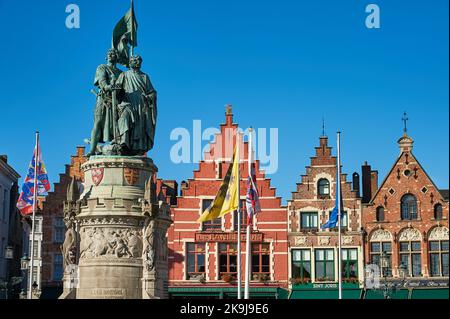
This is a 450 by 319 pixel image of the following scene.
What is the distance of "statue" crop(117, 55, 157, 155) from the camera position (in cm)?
2269

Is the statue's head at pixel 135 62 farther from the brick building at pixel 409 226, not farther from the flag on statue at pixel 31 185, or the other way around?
the brick building at pixel 409 226

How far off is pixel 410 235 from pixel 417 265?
1.79 m

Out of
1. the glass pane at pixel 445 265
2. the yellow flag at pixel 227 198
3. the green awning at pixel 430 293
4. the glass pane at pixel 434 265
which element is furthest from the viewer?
the glass pane at pixel 434 265

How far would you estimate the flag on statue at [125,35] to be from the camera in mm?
23969

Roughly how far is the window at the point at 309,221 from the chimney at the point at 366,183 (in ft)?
13.0

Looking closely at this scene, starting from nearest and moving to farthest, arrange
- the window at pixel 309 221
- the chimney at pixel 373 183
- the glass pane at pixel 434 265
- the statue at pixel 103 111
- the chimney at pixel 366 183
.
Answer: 1. the statue at pixel 103 111
2. the glass pane at pixel 434 265
3. the window at pixel 309 221
4. the chimney at pixel 373 183
5. the chimney at pixel 366 183

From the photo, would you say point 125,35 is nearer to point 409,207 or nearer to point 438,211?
point 409,207

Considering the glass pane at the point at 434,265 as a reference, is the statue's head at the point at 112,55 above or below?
above

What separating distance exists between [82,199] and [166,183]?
1317 inches

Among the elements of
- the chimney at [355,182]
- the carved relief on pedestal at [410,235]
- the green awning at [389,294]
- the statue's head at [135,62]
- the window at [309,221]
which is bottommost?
the green awning at [389,294]

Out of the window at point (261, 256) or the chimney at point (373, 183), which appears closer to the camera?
the window at point (261, 256)

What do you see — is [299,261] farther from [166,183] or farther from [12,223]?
[12,223]

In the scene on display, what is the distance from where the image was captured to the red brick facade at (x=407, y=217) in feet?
159

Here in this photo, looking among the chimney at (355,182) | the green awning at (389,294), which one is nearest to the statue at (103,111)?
the green awning at (389,294)
